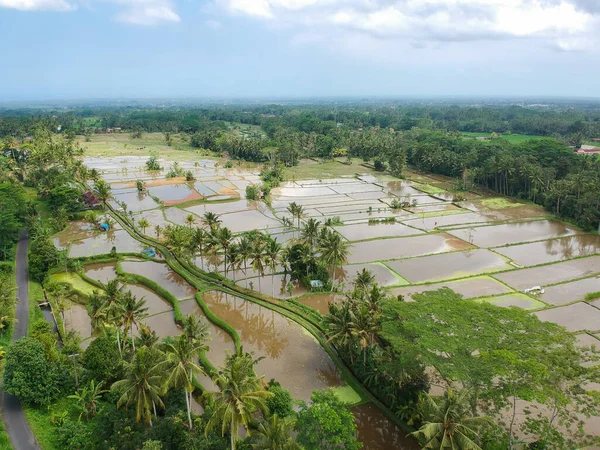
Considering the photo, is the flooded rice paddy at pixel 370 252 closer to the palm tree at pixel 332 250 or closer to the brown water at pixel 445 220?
the brown water at pixel 445 220

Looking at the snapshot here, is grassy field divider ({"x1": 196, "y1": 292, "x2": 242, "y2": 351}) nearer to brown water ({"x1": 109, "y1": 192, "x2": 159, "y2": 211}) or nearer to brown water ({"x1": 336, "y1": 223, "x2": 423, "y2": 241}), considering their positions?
brown water ({"x1": 336, "y1": 223, "x2": 423, "y2": 241})

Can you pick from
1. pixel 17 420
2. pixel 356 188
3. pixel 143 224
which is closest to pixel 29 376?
pixel 17 420

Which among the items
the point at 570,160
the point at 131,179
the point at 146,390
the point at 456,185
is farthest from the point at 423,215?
the point at 131,179

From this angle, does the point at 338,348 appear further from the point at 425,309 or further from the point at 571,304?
the point at 571,304

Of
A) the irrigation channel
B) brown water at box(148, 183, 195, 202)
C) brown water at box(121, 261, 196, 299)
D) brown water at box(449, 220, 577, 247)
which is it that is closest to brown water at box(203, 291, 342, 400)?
the irrigation channel

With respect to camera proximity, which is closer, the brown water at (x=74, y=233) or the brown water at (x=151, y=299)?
the brown water at (x=151, y=299)

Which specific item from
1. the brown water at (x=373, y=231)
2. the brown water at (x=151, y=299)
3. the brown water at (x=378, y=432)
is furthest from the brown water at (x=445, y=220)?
the brown water at (x=378, y=432)
